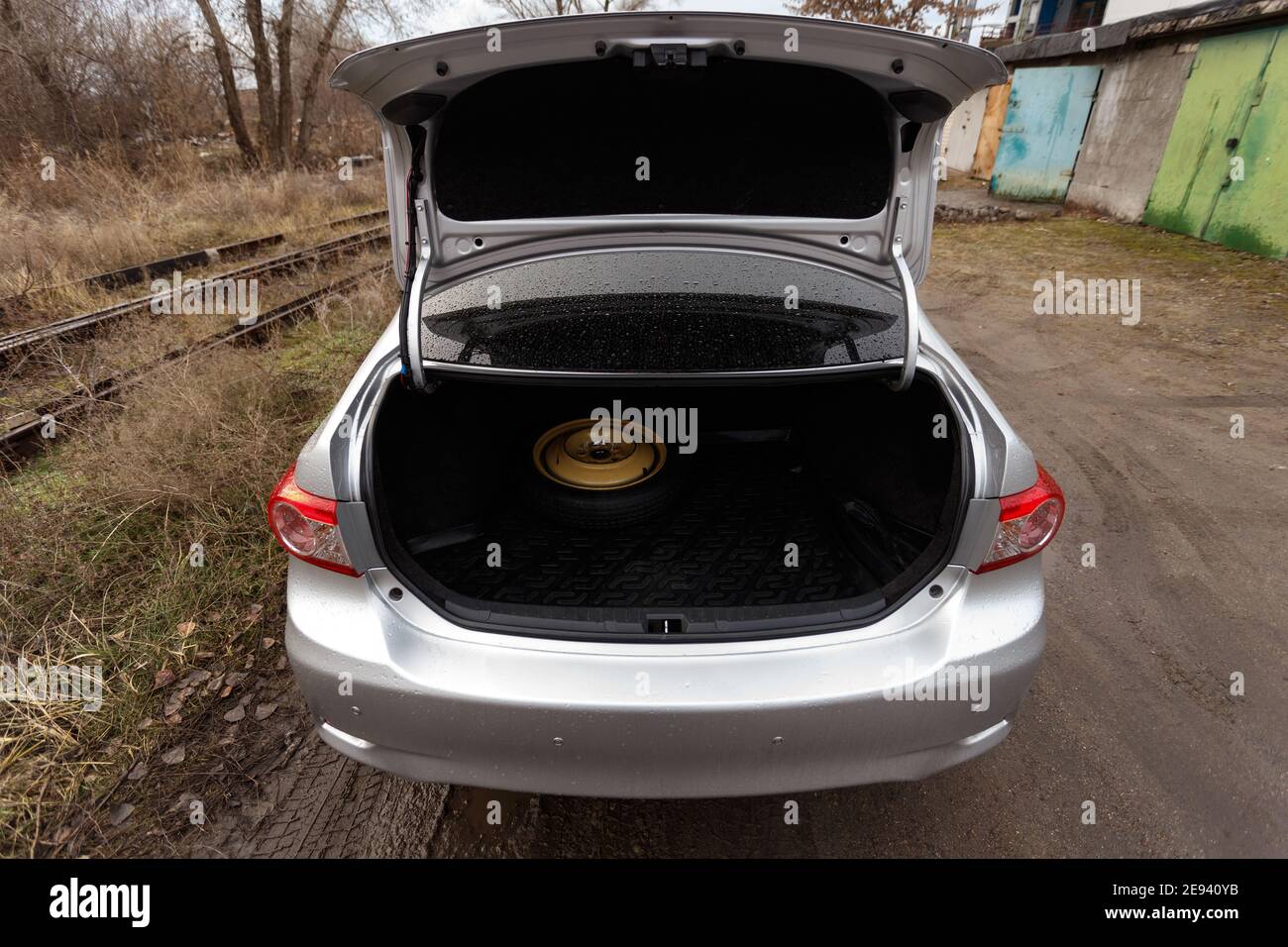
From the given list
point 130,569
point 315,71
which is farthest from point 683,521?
point 315,71

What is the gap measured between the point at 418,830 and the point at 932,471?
72.8 inches

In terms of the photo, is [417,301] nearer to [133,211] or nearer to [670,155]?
[670,155]

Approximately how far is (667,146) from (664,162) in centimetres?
5

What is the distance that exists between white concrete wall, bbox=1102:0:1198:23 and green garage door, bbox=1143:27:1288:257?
28.0ft

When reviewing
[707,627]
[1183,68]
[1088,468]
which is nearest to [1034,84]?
[1183,68]

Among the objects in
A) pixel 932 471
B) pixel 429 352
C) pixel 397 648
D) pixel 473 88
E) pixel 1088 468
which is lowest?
pixel 1088 468

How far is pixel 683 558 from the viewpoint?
2.10 meters

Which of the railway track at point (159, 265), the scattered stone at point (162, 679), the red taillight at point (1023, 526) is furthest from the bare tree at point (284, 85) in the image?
the red taillight at point (1023, 526)

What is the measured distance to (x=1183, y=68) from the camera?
9.38 m

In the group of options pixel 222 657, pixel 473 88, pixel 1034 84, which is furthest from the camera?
pixel 1034 84

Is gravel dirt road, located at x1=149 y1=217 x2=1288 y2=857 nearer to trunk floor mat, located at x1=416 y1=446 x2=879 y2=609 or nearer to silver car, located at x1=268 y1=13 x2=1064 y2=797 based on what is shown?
silver car, located at x1=268 y1=13 x2=1064 y2=797

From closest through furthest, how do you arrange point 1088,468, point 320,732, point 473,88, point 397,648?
point 397,648, point 320,732, point 473,88, point 1088,468

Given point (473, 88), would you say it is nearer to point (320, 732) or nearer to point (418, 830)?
point (320, 732)

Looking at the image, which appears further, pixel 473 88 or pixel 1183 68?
pixel 1183 68
